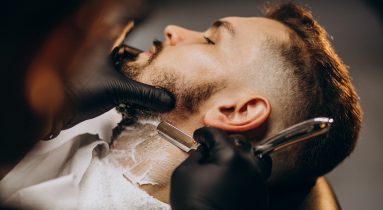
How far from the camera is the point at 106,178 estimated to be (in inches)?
36.2

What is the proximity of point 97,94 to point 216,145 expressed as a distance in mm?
394

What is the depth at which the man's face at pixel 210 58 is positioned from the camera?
0.89m

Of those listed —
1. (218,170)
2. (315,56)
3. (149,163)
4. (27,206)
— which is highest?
(315,56)

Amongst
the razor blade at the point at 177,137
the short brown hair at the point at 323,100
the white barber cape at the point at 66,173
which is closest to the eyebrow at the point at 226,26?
the short brown hair at the point at 323,100

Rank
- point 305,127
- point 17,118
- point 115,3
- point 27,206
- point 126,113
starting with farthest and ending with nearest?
1. point 115,3
2. point 126,113
3. point 27,206
4. point 17,118
5. point 305,127

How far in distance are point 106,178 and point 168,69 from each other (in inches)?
12.2

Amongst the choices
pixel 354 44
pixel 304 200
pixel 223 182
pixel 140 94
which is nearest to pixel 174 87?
pixel 140 94

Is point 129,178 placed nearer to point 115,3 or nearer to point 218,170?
point 218,170

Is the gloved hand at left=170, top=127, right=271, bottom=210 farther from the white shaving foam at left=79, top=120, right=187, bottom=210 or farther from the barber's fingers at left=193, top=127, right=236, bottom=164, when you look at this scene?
the white shaving foam at left=79, top=120, right=187, bottom=210

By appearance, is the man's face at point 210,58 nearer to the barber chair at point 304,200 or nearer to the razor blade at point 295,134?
the razor blade at point 295,134

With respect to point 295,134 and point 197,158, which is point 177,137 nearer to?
point 197,158

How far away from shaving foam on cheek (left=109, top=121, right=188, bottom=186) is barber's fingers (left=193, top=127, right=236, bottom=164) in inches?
5.5

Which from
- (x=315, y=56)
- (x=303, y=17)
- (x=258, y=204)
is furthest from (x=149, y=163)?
(x=303, y=17)

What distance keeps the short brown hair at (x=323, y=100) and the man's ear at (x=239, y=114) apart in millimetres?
99
